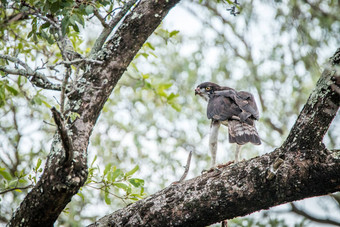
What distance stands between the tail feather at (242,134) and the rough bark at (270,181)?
1.58m

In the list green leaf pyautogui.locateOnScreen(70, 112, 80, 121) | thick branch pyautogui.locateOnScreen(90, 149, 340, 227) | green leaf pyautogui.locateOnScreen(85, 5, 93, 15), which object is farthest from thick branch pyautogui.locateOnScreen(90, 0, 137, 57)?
thick branch pyautogui.locateOnScreen(90, 149, 340, 227)

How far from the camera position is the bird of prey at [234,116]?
5238 mm

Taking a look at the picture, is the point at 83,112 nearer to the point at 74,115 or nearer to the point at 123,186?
the point at 74,115

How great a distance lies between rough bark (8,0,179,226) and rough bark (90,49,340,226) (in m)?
0.67

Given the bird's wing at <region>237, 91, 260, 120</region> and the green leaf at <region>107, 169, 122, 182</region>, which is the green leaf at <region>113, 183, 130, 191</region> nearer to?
the green leaf at <region>107, 169, 122, 182</region>

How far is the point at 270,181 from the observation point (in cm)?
332

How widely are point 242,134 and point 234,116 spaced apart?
45 cm

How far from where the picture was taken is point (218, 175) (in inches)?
143

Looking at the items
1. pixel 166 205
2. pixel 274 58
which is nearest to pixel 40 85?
pixel 166 205

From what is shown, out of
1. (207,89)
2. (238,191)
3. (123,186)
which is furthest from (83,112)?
(207,89)

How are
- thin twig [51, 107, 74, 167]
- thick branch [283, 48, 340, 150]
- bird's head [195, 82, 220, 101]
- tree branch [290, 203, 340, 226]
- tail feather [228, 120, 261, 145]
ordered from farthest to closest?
tree branch [290, 203, 340, 226]
bird's head [195, 82, 220, 101]
tail feather [228, 120, 261, 145]
thick branch [283, 48, 340, 150]
thin twig [51, 107, 74, 167]

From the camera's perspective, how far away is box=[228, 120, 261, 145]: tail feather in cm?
517

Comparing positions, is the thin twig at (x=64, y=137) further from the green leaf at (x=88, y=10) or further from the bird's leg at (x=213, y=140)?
the bird's leg at (x=213, y=140)

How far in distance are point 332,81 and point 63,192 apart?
7.51ft
